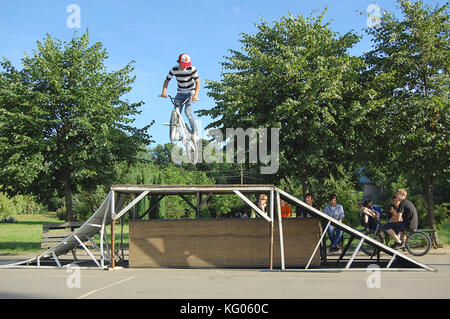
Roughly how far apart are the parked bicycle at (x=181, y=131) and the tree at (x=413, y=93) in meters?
7.53

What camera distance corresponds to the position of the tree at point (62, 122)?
17.3 meters

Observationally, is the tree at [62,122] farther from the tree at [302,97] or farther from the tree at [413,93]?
the tree at [413,93]

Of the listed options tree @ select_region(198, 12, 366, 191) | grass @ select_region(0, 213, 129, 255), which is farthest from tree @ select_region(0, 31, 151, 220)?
tree @ select_region(198, 12, 366, 191)

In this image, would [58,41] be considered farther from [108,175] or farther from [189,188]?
[189,188]

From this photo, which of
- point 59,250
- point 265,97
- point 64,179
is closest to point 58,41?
point 64,179

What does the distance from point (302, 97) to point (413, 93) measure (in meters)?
4.69

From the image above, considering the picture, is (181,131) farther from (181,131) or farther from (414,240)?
(414,240)

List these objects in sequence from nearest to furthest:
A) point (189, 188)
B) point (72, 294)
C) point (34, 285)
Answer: point (72, 294), point (34, 285), point (189, 188)

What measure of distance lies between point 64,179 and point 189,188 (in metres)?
10.8

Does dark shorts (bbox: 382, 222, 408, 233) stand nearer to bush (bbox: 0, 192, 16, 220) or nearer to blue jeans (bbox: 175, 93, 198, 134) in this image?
blue jeans (bbox: 175, 93, 198, 134)

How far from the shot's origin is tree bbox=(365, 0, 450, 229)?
1584cm

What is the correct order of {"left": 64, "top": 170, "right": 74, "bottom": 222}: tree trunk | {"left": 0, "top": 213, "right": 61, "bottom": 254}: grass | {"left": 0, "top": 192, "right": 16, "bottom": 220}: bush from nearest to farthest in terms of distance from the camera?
{"left": 64, "top": 170, "right": 74, "bottom": 222}: tree trunk → {"left": 0, "top": 213, "right": 61, "bottom": 254}: grass → {"left": 0, "top": 192, "right": 16, "bottom": 220}: bush

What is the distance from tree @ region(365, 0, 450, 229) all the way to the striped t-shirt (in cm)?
736

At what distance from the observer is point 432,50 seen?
16.3 m
